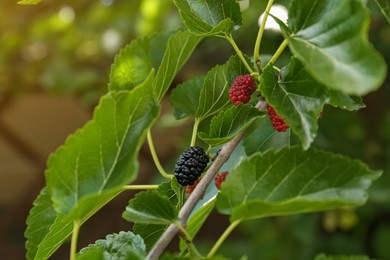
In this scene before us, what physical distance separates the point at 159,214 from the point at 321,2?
0.44 feet

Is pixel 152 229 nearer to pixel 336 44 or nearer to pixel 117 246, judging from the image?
pixel 117 246

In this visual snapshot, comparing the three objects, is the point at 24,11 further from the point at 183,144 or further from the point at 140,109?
the point at 140,109

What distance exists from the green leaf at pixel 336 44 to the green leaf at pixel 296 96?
1.1 inches

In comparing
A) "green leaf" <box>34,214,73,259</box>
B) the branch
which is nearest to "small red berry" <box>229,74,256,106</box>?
the branch

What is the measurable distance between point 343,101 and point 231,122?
64 mm

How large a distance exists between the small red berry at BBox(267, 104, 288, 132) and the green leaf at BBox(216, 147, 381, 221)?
73 mm

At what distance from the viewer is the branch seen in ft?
1.18

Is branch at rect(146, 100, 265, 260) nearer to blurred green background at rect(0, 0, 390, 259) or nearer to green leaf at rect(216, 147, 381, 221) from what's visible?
green leaf at rect(216, 147, 381, 221)

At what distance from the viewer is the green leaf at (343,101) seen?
0.40 metres

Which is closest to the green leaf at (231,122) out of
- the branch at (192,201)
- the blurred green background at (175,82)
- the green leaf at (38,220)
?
the branch at (192,201)

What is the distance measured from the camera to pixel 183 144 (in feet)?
5.30

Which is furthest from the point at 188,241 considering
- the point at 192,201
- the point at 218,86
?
the point at 218,86

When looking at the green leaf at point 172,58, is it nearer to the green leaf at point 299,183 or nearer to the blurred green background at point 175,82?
the green leaf at point 299,183

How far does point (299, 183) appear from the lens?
345 mm
